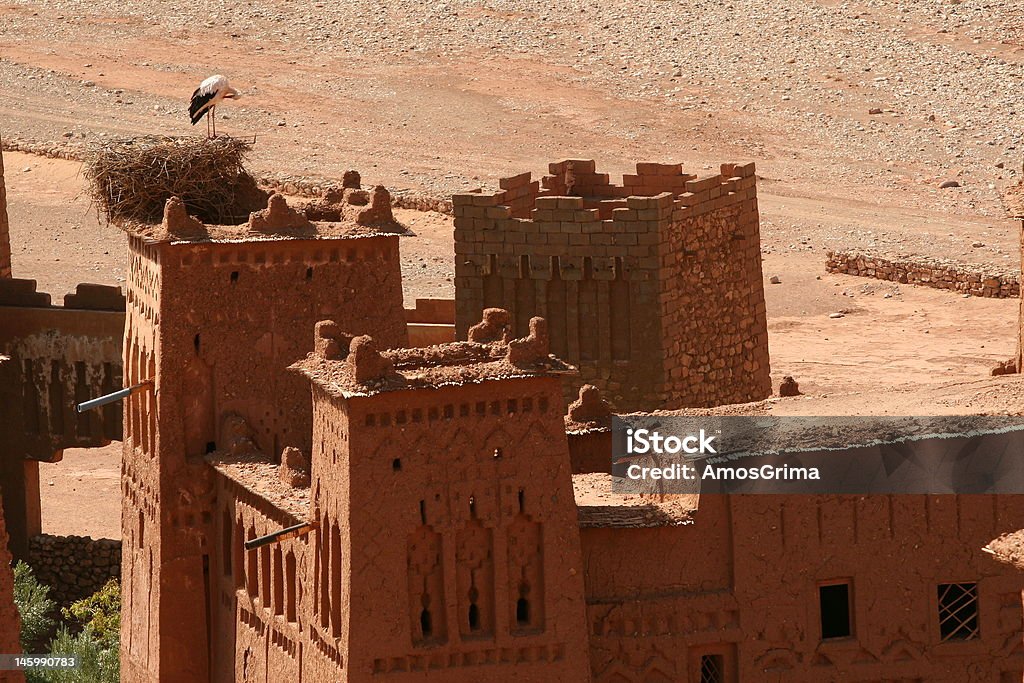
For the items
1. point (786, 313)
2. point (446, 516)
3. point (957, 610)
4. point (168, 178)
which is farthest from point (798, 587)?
point (786, 313)

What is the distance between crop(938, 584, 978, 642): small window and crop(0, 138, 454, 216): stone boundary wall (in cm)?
2772

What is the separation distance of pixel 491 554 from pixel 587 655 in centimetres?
131

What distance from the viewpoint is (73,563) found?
121 ft

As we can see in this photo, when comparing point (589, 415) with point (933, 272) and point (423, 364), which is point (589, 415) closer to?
point (423, 364)

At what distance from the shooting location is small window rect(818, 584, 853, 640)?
2638 centimetres

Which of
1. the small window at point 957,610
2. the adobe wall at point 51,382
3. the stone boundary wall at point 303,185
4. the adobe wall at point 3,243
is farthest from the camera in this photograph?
the stone boundary wall at point 303,185

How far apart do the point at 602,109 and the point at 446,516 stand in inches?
1643

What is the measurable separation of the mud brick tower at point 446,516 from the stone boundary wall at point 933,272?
26.7 metres

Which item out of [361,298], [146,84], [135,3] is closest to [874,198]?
[146,84]

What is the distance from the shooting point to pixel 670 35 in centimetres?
6925

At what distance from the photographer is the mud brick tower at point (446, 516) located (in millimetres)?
24312

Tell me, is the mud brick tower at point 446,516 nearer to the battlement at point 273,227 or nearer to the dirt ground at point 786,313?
the battlement at point 273,227

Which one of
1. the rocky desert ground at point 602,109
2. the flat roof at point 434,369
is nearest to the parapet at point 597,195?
the flat roof at point 434,369

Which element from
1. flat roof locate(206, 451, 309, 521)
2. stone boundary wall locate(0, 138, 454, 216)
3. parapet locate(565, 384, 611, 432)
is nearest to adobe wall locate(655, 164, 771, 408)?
parapet locate(565, 384, 611, 432)
